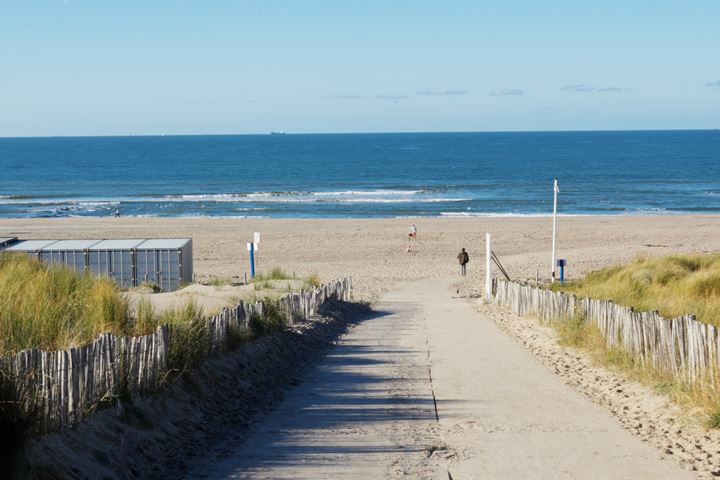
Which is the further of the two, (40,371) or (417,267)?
(417,267)

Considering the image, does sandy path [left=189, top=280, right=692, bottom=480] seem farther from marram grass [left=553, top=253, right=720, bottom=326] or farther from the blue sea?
the blue sea

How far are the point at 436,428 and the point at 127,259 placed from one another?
16.7 m

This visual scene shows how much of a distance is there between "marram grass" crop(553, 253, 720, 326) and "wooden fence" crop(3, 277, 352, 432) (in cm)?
858

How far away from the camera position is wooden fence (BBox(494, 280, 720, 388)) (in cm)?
962

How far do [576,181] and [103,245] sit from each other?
69.1m

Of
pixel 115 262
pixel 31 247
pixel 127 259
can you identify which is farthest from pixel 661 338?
pixel 31 247

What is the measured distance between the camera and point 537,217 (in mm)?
57375

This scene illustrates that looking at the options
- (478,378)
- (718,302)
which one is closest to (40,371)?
(478,378)

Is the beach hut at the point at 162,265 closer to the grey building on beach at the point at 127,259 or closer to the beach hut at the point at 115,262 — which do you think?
the grey building on beach at the point at 127,259

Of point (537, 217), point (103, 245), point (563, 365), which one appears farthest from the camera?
point (537, 217)

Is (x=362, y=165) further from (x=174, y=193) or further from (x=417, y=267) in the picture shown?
(x=417, y=267)

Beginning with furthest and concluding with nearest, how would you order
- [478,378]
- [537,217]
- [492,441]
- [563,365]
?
[537,217]
[563,365]
[478,378]
[492,441]

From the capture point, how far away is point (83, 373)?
7.77 meters

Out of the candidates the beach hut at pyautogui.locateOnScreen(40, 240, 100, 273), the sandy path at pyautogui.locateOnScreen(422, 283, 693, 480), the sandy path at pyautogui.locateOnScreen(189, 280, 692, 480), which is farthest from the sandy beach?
the sandy path at pyautogui.locateOnScreen(189, 280, 692, 480)
